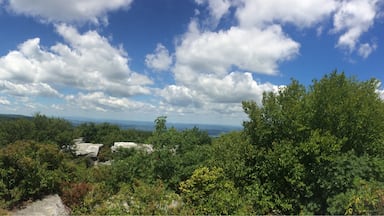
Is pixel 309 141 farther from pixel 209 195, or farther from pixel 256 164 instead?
pixel 209 195

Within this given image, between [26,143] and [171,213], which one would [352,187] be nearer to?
[171,213]

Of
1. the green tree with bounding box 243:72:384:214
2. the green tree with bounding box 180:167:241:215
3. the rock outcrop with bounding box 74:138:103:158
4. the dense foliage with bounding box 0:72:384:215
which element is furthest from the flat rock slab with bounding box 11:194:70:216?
the rock outcrop with bounding box 74:138:103:158

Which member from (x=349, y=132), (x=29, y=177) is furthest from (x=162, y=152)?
(x=349, y=132)

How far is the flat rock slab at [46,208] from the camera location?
1145cm

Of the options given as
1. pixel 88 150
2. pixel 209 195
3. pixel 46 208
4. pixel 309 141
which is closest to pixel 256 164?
pixel 309 141

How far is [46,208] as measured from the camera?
11.7 meters

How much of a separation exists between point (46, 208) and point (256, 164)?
8247 mm

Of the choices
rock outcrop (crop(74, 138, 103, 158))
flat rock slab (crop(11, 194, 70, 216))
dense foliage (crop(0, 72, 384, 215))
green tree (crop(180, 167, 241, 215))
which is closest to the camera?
green tree (crop(180, 167, 241, 215))

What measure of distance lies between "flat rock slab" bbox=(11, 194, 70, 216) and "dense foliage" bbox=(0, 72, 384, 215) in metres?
0.34

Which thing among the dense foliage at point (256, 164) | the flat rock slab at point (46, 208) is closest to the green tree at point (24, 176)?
the dense foliage at point (256, 164)

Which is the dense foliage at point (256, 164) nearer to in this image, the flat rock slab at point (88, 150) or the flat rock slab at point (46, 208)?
the flat rock slab at point (46, 208)

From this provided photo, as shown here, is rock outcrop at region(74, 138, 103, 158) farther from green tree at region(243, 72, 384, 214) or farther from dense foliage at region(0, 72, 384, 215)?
green tree at region(243, 72, 384, 214)

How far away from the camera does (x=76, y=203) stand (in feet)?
40.1

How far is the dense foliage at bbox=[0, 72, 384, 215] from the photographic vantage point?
34.0 ft
